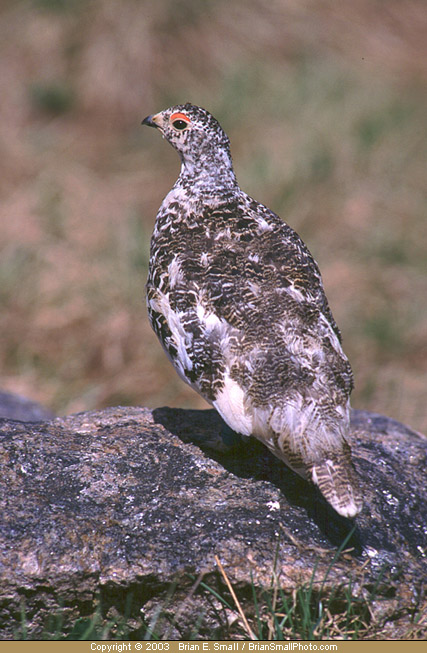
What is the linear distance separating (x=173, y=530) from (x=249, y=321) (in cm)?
120

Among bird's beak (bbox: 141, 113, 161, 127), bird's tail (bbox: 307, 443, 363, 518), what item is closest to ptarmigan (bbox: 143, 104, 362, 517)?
bird's tail (bbox: 307, 443, 363, 518)

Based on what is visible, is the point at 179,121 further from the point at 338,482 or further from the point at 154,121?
the point at 338,482

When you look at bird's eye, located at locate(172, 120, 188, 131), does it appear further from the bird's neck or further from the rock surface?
the rock surface

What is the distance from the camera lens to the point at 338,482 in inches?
142

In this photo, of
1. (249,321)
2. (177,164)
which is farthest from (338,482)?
(177,164)

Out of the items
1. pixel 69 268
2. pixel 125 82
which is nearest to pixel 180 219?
pixel 69 268

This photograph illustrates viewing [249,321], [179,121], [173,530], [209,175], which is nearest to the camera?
[173,530]

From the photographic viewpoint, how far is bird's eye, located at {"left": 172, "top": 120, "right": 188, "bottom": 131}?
5047mm

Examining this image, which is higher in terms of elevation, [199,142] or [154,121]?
[154,121]

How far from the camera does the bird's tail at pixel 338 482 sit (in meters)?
3.57

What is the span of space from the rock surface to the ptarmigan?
386 millimetres

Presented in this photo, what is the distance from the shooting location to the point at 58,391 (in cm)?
808

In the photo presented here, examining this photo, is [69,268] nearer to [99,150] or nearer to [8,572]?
[99,150]

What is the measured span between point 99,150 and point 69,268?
3029 millimetres
